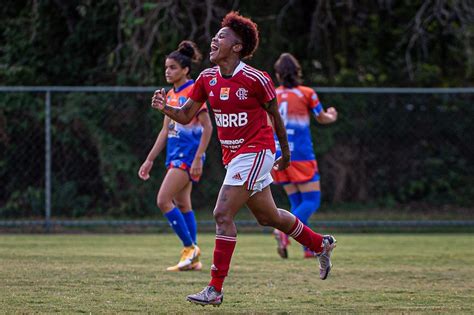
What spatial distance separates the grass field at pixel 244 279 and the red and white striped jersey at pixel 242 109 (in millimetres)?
1064

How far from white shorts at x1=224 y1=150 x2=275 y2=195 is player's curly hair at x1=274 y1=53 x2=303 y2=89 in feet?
12.8

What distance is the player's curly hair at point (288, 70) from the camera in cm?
969

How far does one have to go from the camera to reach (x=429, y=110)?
1413cm

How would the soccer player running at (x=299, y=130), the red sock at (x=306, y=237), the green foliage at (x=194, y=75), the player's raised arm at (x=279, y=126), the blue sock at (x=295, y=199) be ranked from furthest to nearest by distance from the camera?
the green foliage at (x=194, y=75) → the blue sock at (x=295, y=199) → the soccer player running at (x=299, y=130) → the red sock at (x=306, y=237) → the player's raised arm at (x=279, y=126)

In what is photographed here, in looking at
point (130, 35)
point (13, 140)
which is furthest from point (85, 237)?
point (130, 35)

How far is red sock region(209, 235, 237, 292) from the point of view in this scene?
5715 millimetres

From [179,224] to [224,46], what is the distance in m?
2.78

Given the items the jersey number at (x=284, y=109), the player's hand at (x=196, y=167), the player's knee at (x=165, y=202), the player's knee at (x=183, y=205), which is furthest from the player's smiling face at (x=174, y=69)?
A: the jersey number at (x=284, y=109)

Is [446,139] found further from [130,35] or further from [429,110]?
[130,35]

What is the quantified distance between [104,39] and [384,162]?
17.0 feet

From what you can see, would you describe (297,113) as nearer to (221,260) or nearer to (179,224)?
(179,224)

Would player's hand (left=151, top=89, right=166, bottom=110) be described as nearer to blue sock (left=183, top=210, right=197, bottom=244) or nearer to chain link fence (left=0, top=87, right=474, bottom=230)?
blue sock (left=183, top=210, right=197, bottom=244)

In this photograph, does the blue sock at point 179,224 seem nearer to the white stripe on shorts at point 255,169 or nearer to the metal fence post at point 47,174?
the white stripe on shorts at point 255,169

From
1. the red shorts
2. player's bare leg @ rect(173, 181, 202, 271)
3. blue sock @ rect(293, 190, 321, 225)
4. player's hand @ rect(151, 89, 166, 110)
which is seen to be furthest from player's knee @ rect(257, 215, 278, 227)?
the red shorts
